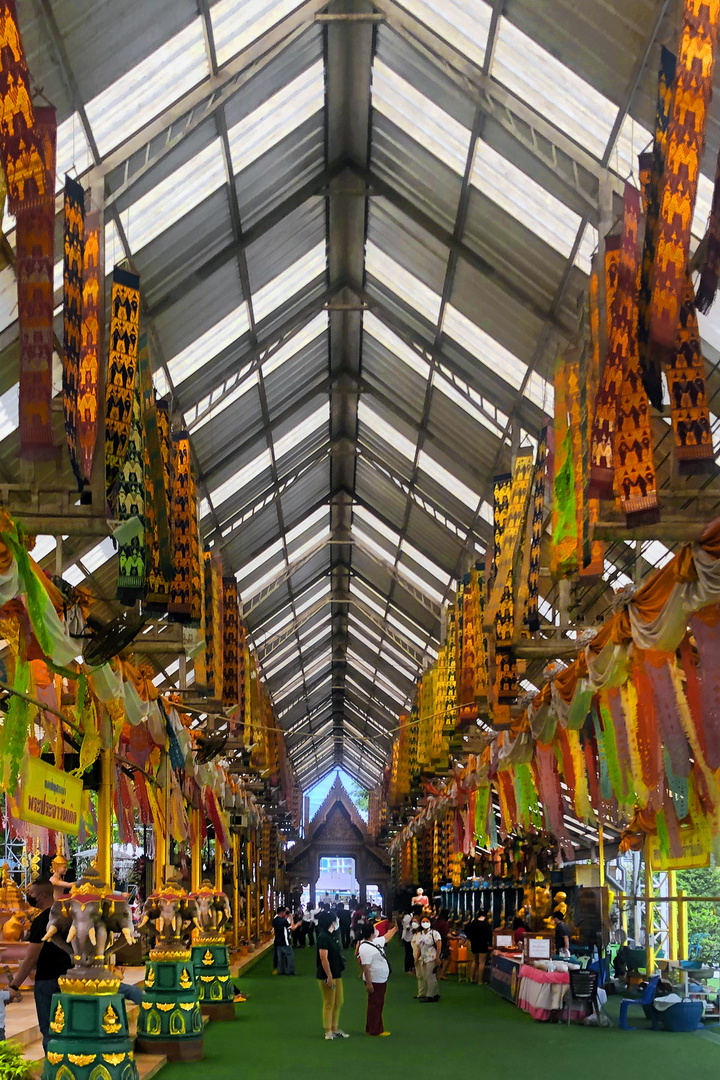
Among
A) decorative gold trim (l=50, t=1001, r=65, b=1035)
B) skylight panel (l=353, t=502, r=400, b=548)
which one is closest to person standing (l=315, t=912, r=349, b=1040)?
decorative gold trim (l=50, t=1001, r=65, b=1035)

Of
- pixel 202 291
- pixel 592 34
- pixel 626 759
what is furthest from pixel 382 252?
pixel 626 759

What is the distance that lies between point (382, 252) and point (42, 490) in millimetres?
10065

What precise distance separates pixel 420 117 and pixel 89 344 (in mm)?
6943

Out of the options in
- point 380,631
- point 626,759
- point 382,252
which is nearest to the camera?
point 626,759

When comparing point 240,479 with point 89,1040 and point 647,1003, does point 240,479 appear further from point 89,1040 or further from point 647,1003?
point 89,1040

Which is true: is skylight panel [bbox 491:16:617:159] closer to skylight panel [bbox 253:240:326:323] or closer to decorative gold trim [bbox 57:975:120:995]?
skylight panel [bbox 253:240:326:323]

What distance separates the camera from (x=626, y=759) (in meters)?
11.3

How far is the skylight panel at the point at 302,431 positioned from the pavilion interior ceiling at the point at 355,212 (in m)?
0.06

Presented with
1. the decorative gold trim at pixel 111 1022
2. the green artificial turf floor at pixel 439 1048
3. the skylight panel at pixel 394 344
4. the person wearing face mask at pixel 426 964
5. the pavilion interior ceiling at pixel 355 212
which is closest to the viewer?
the decorative gold trim at pixel 111 1022

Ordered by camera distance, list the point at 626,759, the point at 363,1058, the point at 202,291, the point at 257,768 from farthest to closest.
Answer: the point at 257,768 < the point at 202,291 < the point at 363,1058 < the point at 626,759

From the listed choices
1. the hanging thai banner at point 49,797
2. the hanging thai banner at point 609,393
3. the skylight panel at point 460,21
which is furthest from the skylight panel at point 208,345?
the hanging thai banner at point 609,393

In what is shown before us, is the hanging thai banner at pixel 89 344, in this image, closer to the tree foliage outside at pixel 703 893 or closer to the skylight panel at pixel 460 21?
the skylight panel at pixel 460 21

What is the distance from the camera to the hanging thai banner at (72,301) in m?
9.09

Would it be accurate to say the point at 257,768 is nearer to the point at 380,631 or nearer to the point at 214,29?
the point at 380,631
